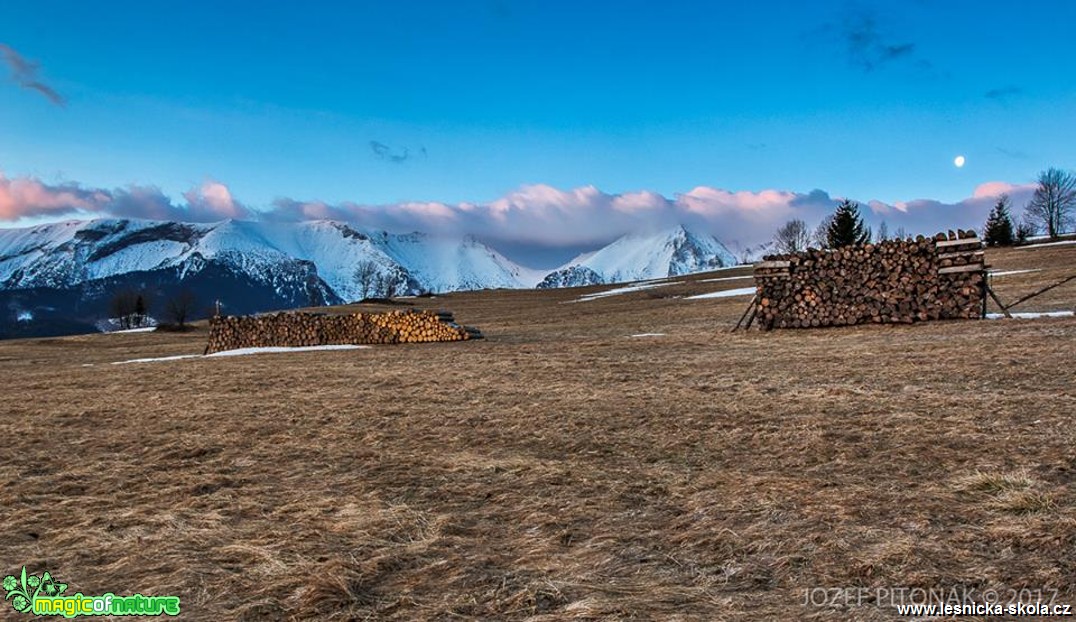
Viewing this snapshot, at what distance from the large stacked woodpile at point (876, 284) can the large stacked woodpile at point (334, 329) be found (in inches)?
466

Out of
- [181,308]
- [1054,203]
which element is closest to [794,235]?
[1054,203]

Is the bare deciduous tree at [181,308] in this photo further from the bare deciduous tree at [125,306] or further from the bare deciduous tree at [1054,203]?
the bare deciduous tree at [1054,203]

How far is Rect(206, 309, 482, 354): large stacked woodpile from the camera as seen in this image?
2562 cm

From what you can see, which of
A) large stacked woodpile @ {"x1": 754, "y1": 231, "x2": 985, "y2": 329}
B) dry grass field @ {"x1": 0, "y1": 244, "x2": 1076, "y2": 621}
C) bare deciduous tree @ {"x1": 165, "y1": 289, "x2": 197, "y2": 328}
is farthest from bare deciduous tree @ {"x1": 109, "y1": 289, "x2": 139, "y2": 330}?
large stacked woodpile @ {"x1": 754, "y1": 231, "x2": 985, "y2": 329}

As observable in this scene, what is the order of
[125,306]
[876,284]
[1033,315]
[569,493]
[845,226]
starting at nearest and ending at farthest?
[569,493] → [1033,315] → [876,284] → [845,226] → [125,306]

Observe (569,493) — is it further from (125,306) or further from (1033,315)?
(125,306)

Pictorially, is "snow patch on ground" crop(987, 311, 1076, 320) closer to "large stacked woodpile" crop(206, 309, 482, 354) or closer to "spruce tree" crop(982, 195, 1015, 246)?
"large stacked woodpile" crop(206, 309, 482, 354)

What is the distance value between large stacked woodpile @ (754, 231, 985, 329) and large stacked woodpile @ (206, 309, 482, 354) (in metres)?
11.8

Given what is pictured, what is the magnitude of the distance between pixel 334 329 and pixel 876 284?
21190 mm

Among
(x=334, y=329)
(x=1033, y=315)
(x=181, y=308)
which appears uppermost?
(x=181, y=308)

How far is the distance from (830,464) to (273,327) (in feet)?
90.2

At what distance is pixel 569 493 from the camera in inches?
213

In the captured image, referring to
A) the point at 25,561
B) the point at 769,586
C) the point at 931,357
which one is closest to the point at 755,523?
the point at 769,586

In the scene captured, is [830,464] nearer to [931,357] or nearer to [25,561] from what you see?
[25,561]
